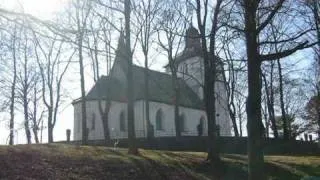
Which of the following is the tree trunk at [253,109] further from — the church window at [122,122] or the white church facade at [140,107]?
the church window at [122,122]

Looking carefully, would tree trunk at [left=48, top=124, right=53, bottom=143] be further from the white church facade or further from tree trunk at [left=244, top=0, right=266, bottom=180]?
tree trunk at [left=244, top=0, right=266, bottom=180]

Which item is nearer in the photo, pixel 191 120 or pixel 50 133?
pixel 50 133

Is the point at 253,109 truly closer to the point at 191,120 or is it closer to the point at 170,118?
the point at 170,118

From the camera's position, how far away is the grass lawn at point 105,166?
1692 cm

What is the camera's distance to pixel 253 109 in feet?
43.6

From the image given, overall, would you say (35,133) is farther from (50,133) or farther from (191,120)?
(191,120)

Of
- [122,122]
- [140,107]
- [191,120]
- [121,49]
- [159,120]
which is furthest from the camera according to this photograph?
[191,120]

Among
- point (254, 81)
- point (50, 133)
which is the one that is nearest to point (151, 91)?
point (50, 133)

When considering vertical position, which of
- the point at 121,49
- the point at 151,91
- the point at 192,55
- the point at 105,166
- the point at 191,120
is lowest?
the point at 105,166

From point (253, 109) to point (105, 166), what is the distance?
24.3 feet

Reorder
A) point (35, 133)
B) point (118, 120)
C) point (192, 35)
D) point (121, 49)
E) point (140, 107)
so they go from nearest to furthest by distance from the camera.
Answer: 1. point (192, 35)
2. point (121, 49)
3. point (35, 133)
4. point (140, 107)
5. point (118, 120)

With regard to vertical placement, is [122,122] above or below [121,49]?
below

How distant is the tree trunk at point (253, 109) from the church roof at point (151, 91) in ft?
117

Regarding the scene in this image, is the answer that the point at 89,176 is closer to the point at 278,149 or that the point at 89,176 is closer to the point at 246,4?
the point at 246,4
